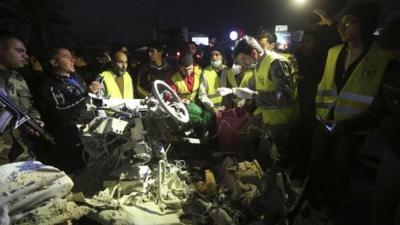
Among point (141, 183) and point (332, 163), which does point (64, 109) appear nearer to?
point (141, 183)

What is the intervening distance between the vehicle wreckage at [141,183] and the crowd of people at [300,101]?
1.44 feet

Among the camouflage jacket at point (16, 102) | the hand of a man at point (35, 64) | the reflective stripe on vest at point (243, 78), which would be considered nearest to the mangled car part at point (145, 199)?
the camouflage jacket at point (16, 102)

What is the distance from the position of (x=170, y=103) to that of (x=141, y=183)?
1.04 m

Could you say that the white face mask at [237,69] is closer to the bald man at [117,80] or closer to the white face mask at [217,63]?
the white face mask at [217,63]

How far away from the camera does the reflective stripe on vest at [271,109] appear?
4609 mm

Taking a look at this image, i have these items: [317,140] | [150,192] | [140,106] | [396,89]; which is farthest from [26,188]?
[396,89]

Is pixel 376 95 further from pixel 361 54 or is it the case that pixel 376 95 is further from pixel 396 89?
pixel 361 54

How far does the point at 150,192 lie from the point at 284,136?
198 centimetres

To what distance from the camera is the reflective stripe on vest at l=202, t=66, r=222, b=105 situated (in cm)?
592

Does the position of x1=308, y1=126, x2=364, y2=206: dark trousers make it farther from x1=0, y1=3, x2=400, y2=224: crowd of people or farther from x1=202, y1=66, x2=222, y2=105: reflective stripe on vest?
x1=202, y1=66, x2=222, y2=105: reflective stripe on vest

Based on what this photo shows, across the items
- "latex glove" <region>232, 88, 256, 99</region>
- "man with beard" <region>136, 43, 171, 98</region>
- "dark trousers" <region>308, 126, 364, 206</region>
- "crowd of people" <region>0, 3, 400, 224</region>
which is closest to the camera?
"crowd of people" <region>0, 3, 400, 224</region>

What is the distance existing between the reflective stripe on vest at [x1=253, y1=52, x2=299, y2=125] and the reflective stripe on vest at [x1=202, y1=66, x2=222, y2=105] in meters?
1.27

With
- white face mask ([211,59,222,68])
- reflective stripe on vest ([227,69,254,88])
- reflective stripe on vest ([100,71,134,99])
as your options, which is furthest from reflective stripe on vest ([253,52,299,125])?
reflective stripe on vest ([100,71,134,99])

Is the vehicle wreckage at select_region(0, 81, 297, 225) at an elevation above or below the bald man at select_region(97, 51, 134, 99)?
below
